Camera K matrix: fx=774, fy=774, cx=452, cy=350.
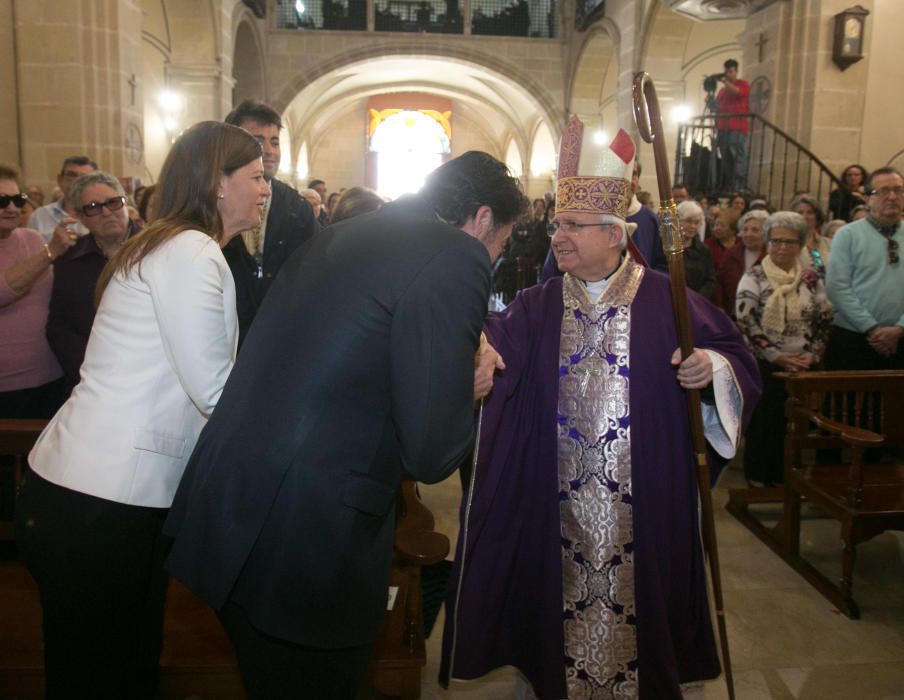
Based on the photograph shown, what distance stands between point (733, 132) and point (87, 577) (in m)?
8.44

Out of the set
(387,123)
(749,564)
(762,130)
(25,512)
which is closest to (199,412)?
(25,512)

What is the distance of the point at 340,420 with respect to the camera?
124cm

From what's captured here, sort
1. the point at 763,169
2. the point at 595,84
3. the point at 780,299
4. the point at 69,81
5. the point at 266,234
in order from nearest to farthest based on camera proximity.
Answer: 1. the point at 266,234
2. the point at 780,299
3. the point at 69,81
4. the point at 763,169
5. the point at 595,84

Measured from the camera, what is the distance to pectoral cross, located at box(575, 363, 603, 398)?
7.50 feet

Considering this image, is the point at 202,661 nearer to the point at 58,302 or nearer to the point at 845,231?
the point at 58,302

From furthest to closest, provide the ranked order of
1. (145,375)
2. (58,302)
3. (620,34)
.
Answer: (620,34) < (58,302) < (145,375)

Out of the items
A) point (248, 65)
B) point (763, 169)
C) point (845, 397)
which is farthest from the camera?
point (248, 65)

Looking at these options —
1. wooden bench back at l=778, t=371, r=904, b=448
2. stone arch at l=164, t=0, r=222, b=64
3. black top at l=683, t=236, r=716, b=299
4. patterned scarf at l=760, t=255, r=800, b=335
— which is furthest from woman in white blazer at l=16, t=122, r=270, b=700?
stone arch at l=164, t=0, r=222, b=64

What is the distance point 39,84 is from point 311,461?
6243mm

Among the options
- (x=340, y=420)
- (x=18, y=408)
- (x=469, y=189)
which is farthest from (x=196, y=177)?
(x=18, y=408)

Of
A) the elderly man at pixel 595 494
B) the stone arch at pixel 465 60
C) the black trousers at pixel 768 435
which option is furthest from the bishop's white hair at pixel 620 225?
the stone arch at pixel 465 60

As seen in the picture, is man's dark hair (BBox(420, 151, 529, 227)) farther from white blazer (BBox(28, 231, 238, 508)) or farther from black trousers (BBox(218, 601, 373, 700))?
black trousers (BBox(218, 601, 373, 700))

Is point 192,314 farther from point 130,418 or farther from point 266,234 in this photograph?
point 266,234

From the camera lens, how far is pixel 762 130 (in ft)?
25.3
